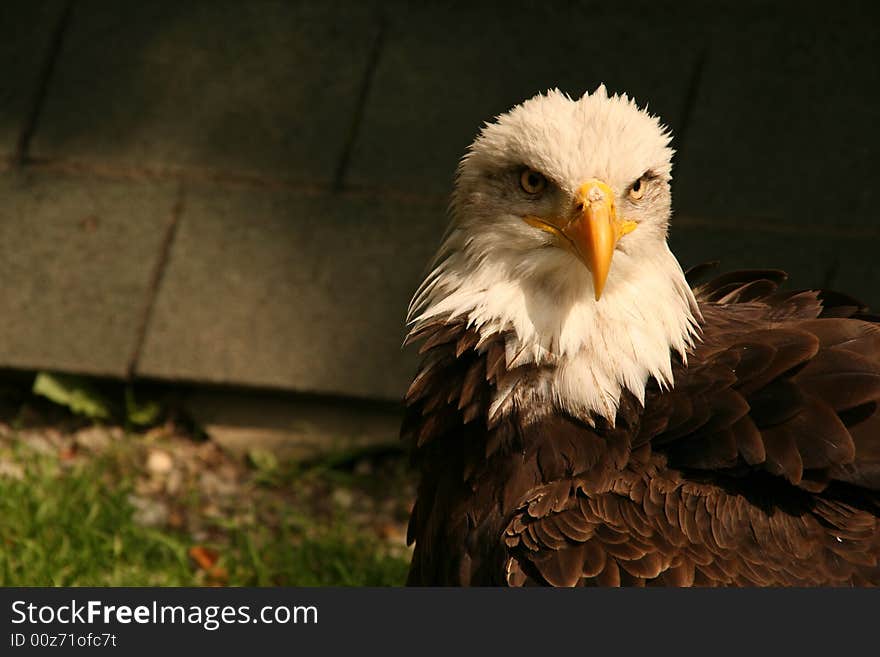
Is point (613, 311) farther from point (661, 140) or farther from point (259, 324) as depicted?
point (259, 324)

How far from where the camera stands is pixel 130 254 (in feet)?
17.9

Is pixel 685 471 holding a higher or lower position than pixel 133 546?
lower

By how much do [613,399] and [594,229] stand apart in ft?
1.53

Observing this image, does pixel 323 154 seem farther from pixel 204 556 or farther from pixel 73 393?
pixel 204 556

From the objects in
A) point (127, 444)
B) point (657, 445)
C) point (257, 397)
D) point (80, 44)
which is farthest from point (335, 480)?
point (80, 44)

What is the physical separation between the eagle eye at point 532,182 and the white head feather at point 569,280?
0.06 feet

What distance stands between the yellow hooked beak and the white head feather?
0.17 feet

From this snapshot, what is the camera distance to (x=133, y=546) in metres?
4.59

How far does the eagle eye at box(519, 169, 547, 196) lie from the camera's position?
3.21m

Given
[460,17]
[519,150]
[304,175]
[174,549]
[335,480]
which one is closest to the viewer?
[519,150]

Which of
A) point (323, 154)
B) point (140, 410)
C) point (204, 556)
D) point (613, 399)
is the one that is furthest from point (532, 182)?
point (140, 410)

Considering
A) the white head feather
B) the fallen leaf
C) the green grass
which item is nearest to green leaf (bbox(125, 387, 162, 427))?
the green grass

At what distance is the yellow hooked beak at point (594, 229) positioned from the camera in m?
3.00

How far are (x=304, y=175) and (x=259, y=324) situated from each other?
0.74 meters
